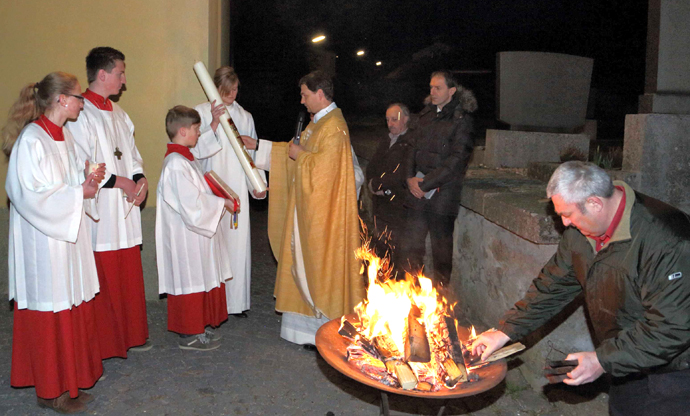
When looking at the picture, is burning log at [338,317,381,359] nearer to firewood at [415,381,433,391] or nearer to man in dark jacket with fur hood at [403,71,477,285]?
firewood at [415,381,433,391]

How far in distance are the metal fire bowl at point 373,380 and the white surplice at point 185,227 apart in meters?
1.77

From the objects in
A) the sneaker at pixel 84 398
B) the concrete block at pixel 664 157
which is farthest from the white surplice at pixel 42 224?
the concrete block at pixel 664 157

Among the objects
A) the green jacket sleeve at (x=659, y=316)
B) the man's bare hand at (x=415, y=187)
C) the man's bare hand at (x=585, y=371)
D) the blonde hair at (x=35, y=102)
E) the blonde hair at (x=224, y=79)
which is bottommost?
the man's bare hand at (x=585, y=371)

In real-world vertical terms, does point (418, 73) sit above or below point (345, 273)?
above

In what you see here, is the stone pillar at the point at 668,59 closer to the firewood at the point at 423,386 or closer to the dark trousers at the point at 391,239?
the dark trousers at the point at 391,239

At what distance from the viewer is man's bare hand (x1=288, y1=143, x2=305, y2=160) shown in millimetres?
4730

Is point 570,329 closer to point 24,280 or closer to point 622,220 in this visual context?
point 622,220

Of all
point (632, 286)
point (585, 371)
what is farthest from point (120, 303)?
point (632, 286)

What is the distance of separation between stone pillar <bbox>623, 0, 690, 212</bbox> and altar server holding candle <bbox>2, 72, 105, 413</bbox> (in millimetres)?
4088

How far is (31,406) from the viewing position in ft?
12.0

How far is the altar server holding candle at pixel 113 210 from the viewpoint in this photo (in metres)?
4.17

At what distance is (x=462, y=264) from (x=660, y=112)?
6.83 feet

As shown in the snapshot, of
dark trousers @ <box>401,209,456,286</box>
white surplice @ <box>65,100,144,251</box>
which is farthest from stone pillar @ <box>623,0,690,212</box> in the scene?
white surplice @ <box>65,100,144,251</box>

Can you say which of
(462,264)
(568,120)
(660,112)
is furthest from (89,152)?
(568,120)
